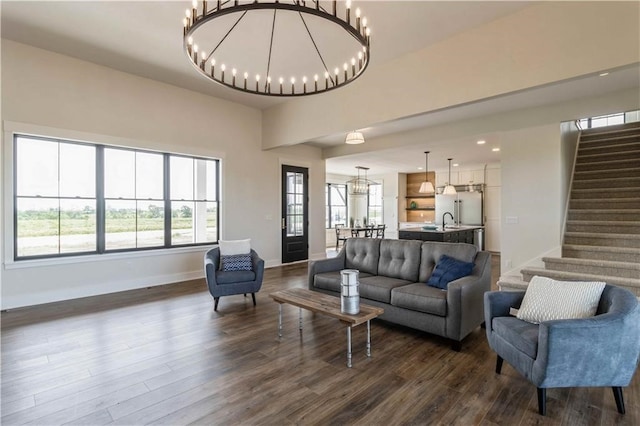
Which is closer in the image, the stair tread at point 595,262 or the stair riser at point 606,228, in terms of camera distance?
the stair tread at point 595,262

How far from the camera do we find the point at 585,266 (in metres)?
4.22

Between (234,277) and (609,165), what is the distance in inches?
266

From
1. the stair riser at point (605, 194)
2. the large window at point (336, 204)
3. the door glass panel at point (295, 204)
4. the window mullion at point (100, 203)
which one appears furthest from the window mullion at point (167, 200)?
the stair riser at point (605, 194)

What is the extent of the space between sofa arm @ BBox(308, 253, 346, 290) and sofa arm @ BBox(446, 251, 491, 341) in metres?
1.73

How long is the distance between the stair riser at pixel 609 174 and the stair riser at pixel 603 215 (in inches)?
36.9

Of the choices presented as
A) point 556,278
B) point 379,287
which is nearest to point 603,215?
point 556,278

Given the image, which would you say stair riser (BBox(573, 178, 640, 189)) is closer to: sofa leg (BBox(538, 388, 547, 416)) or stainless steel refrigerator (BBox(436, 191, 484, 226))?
stainless steel refrigerator (BBox(436, 191, 484, 226))

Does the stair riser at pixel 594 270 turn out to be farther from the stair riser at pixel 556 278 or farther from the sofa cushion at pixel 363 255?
the sofa cushion at pixel 363 255

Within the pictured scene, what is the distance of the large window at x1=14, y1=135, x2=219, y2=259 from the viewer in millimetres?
4500

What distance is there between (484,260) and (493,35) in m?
2.57

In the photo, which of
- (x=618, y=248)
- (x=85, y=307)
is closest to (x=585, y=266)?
(x=618, y=248)

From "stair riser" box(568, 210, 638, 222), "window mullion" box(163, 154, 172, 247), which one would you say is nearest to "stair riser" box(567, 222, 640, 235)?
"stair riser" box(568, 210, 638, 222)

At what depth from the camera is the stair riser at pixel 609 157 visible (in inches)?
221

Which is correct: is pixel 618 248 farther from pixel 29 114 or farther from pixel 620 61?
pixel 29 114
